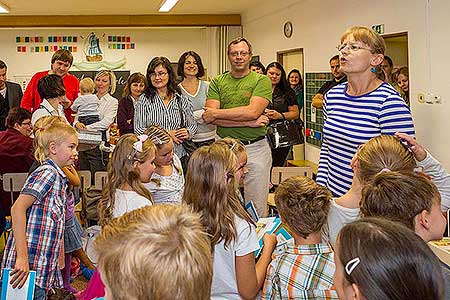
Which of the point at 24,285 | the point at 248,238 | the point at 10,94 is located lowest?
the point at 24,285

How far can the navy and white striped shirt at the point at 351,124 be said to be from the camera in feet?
8.90

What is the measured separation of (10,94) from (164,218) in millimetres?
5815

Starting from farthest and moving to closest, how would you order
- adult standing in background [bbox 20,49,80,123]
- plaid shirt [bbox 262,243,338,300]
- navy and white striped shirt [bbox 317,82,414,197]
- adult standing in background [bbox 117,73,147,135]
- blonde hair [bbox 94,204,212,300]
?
adult standing in background [bbox 20,49,80,123] → adult standing in background [bbox 117,73,147,135] → navy and white striped shirt [bbox 317,82,414,197] → plaid shirt [bbox 262,243,338,300] → blonde hair [bbox 94,204,212,300]

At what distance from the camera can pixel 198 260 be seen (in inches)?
48.5

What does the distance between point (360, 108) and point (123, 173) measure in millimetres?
1311

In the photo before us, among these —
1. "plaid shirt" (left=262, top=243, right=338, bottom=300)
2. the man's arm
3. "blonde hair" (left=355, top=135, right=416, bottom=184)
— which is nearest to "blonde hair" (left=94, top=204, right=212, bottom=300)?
"plaid shirt" (left=262, top=243, right=338, bottom=300)

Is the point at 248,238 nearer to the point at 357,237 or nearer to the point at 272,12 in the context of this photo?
the point at 357,237

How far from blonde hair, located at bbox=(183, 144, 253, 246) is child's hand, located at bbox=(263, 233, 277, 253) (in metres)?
0.18

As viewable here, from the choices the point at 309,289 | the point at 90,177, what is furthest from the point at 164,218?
the point at 90,177

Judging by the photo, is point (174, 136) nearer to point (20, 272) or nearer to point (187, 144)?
point (187, 144)

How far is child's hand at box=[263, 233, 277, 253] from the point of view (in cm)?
254

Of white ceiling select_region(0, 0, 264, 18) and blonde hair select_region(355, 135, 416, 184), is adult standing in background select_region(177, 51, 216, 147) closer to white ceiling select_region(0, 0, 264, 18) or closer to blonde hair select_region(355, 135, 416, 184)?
blonde hair select_region(355, 135, 416, 184)

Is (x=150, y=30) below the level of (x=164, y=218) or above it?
above

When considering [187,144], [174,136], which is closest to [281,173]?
[187,144]
